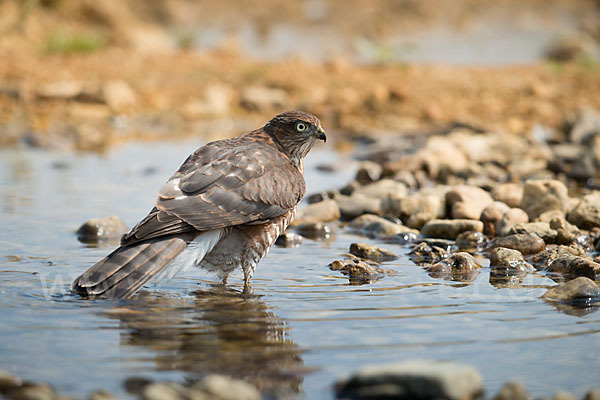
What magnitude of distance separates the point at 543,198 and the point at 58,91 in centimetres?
825

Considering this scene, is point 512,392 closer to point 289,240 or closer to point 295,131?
point 295,131

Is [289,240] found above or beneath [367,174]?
beneath

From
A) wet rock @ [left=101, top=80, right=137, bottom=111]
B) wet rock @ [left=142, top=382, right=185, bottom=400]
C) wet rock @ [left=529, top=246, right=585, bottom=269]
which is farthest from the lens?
wet rock @ [left=101, top=80, right=137, bottom=111]

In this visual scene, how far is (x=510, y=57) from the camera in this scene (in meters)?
19.9

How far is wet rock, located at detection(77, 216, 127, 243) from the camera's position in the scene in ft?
23.5

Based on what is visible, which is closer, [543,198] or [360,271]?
[360,271]

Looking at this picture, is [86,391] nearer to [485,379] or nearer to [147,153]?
[485,379]

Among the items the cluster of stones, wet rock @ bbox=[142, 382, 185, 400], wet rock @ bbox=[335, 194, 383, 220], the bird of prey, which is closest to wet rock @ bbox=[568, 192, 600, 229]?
the cluster of stones

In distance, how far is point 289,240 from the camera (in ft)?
23.7

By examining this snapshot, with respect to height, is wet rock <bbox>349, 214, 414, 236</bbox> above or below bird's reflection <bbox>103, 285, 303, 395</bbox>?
above

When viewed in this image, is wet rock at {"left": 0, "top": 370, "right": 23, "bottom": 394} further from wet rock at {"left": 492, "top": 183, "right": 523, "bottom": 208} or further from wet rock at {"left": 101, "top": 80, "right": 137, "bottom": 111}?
wet rock at {"left": 101, "top": 80, "right": 137, "bottom": 111}

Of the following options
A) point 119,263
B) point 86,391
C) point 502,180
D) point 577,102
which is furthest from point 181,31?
point 86,391

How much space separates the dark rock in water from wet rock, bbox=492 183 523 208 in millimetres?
1578

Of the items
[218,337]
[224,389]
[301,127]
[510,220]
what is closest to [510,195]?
→ [510,220]
